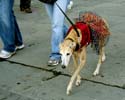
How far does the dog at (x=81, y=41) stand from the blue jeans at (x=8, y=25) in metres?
1.68

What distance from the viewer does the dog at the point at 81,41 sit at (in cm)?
466

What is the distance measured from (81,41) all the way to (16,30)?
7.75 ft

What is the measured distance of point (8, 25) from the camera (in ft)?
22.1

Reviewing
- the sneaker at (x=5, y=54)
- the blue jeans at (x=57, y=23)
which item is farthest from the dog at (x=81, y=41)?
the sneaker at (x=5, y=54)

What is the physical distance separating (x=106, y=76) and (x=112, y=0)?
651 centimetres

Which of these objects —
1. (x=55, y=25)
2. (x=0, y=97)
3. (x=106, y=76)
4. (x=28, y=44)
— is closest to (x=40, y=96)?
(x=0, y=97)

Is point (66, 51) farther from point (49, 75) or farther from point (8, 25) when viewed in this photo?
point (8, 25)

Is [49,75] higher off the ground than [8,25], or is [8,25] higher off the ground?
[8,25]

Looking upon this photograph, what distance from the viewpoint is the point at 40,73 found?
5.89m

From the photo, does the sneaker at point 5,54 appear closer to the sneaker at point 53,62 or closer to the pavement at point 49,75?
the pavement at point 49,75

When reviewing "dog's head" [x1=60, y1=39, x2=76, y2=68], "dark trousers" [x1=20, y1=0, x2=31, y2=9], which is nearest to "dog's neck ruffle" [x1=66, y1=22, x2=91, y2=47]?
"dog's head" [x1=60, y1=39, x2=76, y2=68]

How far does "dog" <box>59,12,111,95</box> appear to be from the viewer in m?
4.66

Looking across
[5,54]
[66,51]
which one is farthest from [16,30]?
[66,51]

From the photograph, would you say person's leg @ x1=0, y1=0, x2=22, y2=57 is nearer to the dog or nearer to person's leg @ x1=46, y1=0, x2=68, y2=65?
person's leg @ x1=46, y1=0, x2=68, y2=65
